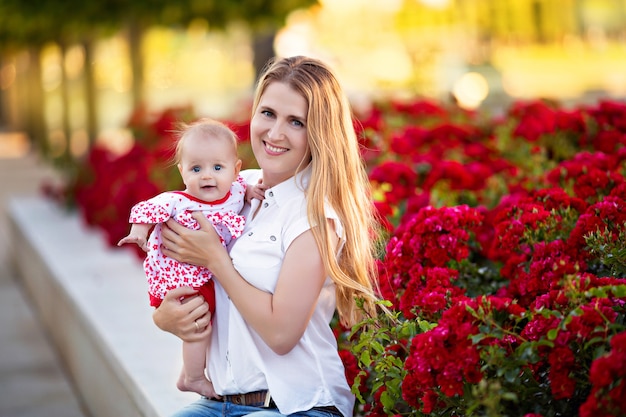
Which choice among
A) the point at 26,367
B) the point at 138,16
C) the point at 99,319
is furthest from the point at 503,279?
the point at 138,16

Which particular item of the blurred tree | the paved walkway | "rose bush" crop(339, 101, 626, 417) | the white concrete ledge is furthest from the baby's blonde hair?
the blurred tree

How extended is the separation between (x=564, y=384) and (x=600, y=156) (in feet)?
6.14

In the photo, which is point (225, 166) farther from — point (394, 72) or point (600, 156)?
point (394, 72)

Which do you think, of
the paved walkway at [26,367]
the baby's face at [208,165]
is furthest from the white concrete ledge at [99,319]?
the baby's face at [208,165]

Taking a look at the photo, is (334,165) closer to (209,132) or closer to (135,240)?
(209,132)

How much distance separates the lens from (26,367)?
6.20 meters

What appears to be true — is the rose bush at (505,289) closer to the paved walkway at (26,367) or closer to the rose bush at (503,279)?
the rose bush at (503,279)

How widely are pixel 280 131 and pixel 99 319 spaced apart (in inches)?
98.3

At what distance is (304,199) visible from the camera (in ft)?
9.05

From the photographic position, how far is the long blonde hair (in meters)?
2.71

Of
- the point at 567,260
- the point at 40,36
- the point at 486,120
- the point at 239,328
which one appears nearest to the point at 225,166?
the point at 239,328

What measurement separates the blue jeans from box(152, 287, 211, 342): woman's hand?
7.8 inches

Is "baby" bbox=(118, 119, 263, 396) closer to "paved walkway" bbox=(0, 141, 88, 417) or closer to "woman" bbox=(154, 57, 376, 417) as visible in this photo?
"woman" bbox=(154, 57, 376, 417)

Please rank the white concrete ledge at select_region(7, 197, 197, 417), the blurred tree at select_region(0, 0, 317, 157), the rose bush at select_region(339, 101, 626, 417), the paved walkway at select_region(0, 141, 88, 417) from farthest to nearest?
the blurred tree at select_region(0, 0, 317, 157), the paved walkway at select_region(0, 141, 88, 417), the white concrete ledge at select_region(7, 197, 197, 417), the rose bush at select_region(339, 101, 626, 417)
